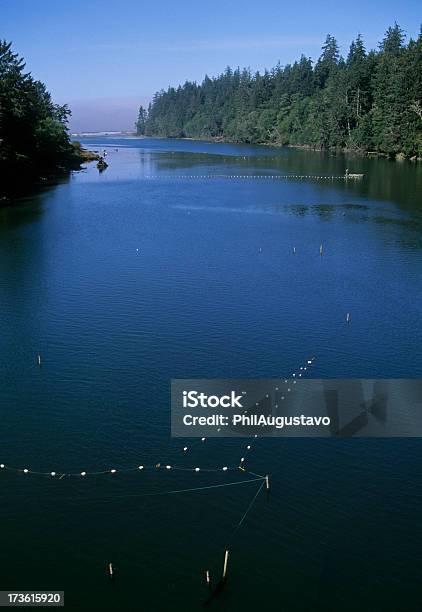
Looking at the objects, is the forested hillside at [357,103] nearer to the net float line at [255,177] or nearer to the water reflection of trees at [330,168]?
the water reflection of trees at [330,168]

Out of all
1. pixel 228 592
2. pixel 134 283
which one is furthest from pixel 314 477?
pixel 134 283

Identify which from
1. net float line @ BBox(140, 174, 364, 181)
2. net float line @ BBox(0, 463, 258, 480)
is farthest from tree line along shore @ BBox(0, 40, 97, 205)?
net float line @ BBox(0, 463, 258, 480)

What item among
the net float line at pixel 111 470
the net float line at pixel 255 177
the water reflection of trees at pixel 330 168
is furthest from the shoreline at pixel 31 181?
the net float line at pixel 111 470

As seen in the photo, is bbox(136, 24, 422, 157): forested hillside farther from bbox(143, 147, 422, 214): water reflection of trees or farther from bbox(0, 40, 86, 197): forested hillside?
bbox(0, 40, 86, 197): forested hillside

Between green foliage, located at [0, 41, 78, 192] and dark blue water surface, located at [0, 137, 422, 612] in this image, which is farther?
green foliage, located at [0, 41, 78, 192]

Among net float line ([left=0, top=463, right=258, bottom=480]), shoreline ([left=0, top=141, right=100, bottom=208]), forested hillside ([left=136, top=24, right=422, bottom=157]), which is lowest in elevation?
net float line ([left=0, top=463, right=258, bottom=480])

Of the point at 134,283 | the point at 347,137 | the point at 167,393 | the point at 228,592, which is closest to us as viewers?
the point at 228,592

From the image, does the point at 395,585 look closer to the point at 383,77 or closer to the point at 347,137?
the point at 383,77

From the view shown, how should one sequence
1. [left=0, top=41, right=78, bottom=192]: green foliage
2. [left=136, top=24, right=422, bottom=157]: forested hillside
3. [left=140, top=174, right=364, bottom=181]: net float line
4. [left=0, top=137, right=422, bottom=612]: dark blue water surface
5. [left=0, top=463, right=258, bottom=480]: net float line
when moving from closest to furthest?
[left=0, top=137, right=422, bottom=612]: dark blue water surface < [left=0, top=463, right=258, bottom=480]: net float line < [left=0, top=41, right=78, bottom=192]: green foliage < [left=140, top=174, right=364, bottom=181]: net float line < [left=136, top=24, right=422, bottom=157]: forested hillside

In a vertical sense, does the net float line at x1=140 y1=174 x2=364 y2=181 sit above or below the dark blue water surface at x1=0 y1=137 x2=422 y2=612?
above
